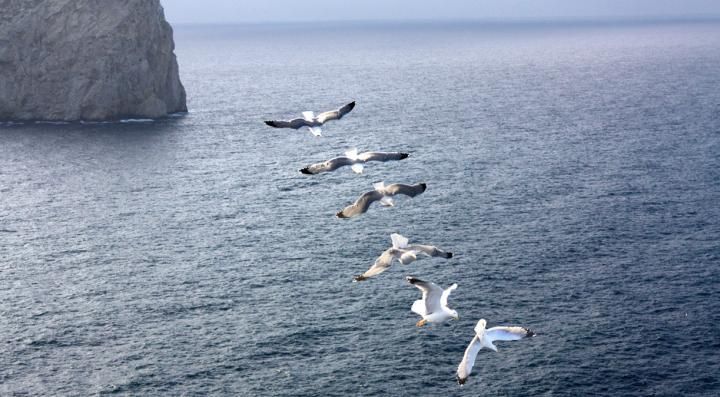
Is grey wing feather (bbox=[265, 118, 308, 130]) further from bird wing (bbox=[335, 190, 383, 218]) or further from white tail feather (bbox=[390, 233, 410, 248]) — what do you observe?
white tail feather (bbox=[390, 233, 410, 248])

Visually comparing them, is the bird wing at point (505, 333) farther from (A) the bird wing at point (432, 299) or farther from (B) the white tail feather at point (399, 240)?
(B) the white tail feather at point (399, 240)

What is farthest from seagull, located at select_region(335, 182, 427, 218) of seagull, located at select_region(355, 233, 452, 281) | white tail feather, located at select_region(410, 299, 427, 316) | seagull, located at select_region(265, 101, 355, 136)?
white tail feather, located at select_region(410, 299, 427, 316)

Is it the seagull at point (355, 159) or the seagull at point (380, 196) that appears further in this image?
the seagull at point (380, 196)

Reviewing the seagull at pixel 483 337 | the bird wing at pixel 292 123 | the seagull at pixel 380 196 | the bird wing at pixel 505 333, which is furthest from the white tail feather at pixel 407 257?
the bird wing at pixel 292 123

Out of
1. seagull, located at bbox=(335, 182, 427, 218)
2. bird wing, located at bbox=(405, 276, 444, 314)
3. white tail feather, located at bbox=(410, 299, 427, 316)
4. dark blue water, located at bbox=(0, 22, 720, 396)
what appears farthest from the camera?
dark blue water, located at bbox=(0, 22, 720, 396)

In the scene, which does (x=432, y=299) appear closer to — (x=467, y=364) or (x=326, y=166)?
(x=467, y=364)

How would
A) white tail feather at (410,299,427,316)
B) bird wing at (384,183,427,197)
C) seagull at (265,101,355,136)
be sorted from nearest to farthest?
bird wing at (384,183,427,197) → seagull at (265,101,355,136) → white tail feather at (410,299,427,316)

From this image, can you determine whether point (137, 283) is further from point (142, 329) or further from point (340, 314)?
point (340, 314)
